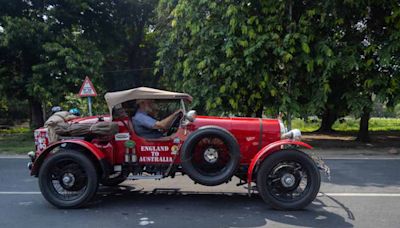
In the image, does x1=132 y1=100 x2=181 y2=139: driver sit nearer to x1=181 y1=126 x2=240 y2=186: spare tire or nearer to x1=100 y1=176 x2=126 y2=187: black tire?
x1=181 y1=126 x2=240 y2=186: spare tire

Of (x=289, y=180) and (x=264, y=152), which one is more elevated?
(x=264, y=152)

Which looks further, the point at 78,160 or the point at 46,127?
the point at 46,127

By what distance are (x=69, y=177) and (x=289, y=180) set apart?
3.45 meters

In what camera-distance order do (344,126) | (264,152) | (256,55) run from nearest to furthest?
1. (264,152)
2. (256,55)
3. (344,126)

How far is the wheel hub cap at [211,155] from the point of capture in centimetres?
654

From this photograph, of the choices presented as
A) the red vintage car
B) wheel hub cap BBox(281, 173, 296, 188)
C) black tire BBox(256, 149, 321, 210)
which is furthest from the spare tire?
wheel hub cap BBox(281, 173, 296, 188)

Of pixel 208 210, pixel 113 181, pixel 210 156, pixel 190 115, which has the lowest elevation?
pixel 208 210

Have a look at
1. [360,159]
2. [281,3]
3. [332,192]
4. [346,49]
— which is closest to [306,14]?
[281,3]

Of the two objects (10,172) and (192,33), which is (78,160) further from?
(192,33)

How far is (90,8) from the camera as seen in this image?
1880 centimetres

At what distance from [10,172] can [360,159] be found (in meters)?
8.99

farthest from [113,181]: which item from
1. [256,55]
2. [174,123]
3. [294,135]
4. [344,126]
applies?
[344,126]

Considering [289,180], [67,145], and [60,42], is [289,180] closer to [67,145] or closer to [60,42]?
[67,145]

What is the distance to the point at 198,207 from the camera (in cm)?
645
